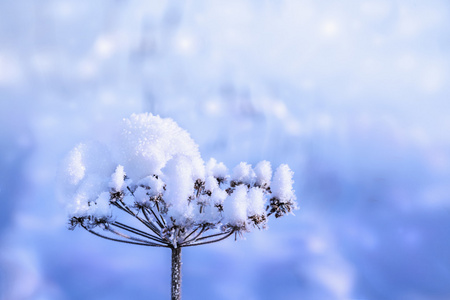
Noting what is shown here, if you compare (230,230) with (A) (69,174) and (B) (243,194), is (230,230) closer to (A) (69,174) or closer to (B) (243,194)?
(B) (243,194)

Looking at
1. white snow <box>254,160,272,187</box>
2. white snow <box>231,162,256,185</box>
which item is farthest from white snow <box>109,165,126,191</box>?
white snow <box>254,160,272,187</box>

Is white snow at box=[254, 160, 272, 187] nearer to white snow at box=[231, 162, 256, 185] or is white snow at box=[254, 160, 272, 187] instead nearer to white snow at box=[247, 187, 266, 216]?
white snow at box=[231, 162, 256, 185]

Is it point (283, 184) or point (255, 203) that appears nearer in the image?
point (255, 203)

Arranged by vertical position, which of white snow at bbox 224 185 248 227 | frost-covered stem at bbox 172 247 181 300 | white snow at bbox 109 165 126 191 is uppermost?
white snow at bbox 109 165 126 191

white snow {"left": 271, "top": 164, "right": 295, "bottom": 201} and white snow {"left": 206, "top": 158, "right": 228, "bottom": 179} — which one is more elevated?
white snow {"left": 206, "top": 158, "right": 228, "bottom": 179}

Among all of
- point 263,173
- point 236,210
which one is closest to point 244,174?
point 263,173

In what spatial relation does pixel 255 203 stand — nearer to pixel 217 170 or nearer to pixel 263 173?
pixel 263 173

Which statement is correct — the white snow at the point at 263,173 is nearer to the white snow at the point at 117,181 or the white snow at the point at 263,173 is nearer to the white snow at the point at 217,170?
the white snow at the point at 217,170
